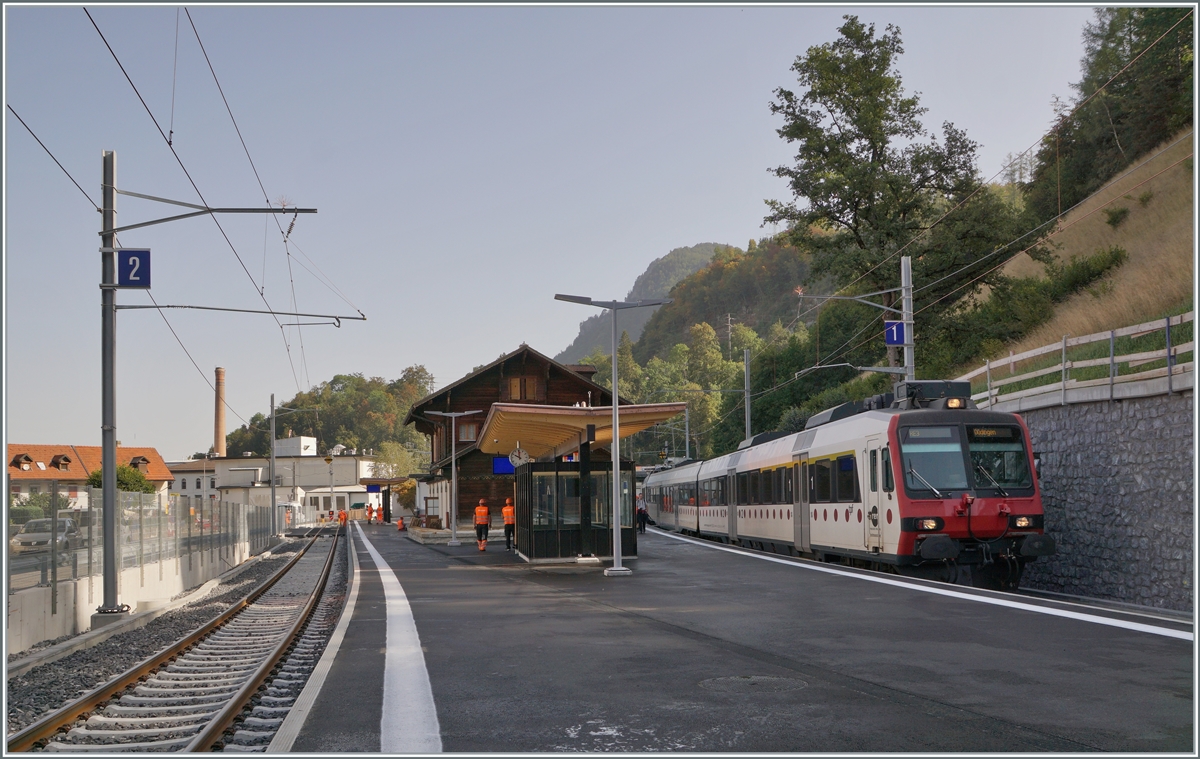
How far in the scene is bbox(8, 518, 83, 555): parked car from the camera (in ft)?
42.4

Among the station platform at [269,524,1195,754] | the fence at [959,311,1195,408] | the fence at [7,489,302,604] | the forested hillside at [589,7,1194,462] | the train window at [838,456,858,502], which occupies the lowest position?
the station platform at [269,524,1195,754]

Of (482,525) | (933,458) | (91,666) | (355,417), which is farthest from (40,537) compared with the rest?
(355,417)

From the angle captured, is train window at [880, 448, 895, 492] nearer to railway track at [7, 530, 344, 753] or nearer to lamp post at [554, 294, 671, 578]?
lamp post at [554, 294, 671, 578]

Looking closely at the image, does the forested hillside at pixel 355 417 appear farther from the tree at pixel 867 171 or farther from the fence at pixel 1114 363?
the fence at pixel 1114 363

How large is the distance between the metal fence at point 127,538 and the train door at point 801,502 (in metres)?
13.8

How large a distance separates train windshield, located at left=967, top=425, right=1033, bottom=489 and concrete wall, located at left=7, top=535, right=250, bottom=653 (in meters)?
14.3

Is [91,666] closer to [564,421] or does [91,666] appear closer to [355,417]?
[564,421]

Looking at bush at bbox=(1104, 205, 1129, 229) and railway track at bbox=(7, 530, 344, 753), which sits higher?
bush at bbox=(1104, 205, 1129, 229)

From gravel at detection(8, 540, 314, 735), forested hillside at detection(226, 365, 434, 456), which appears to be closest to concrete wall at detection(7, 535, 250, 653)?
gravel at detection(8, 540, 314, 735)

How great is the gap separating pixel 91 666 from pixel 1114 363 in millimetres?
18082

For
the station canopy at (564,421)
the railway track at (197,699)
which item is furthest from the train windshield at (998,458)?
the railway track at (197,699)

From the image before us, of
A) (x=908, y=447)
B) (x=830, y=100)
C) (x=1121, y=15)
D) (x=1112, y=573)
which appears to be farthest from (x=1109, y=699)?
(x=1121, y=15)

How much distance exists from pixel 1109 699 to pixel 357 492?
370 feet

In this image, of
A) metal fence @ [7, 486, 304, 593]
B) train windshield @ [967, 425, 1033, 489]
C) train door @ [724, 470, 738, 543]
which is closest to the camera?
metal fence @ [7, 486, 304, 593]
